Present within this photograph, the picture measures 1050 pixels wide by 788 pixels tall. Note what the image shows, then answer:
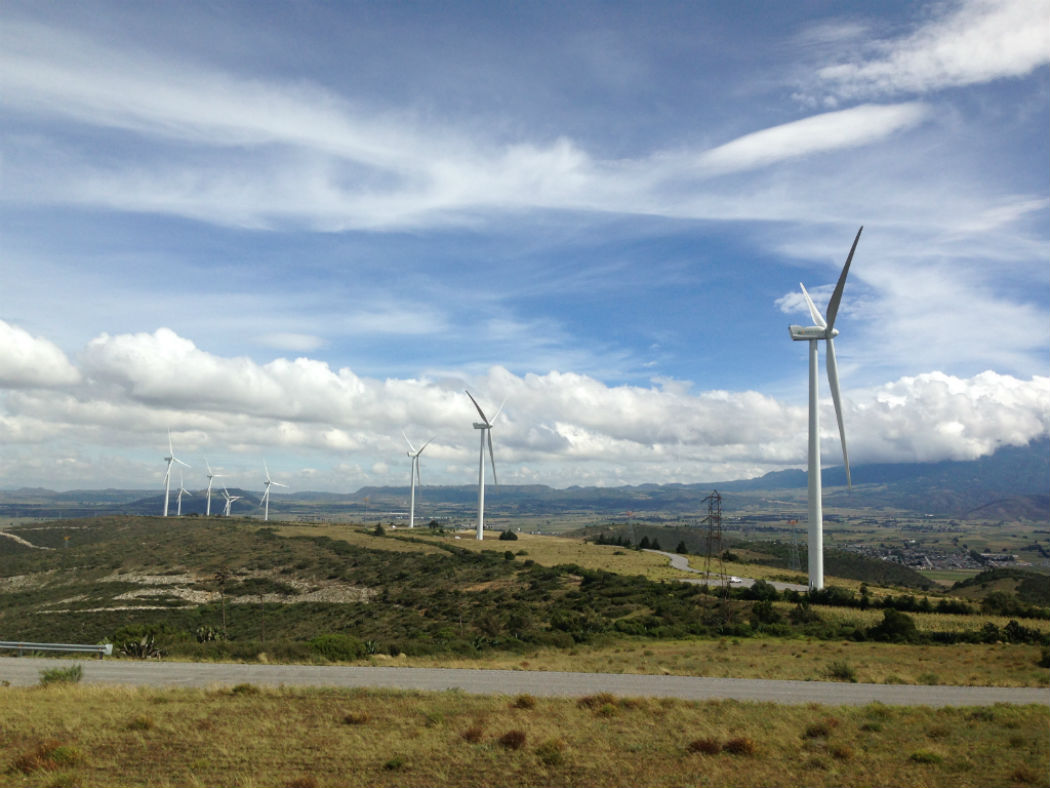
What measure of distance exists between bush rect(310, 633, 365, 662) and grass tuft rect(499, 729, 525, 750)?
21.1 m

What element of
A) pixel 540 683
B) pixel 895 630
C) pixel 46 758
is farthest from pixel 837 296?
pixel 46 758

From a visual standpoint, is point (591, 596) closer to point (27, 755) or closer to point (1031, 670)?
point (1031, 670)

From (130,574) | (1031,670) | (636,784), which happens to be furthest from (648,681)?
(130,574)

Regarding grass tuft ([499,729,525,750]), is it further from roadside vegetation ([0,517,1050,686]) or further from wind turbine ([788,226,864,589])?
wind turbine ([788,226,864,589])

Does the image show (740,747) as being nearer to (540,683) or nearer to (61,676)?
(540,683)

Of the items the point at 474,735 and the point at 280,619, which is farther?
the point at 280,619

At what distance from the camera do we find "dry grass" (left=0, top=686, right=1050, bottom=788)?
17438 millimetres

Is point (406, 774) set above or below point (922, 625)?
above

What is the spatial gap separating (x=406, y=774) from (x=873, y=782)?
442 inches

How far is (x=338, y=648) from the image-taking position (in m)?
39.7

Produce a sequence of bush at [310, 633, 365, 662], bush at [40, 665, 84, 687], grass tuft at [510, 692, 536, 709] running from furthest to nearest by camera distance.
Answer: bush at [310, 633, 365, 662] → bush at [40, 665, 84, 687] → grass tuft at [510, 692, 536, 709]

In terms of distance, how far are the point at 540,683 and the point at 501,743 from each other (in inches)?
435

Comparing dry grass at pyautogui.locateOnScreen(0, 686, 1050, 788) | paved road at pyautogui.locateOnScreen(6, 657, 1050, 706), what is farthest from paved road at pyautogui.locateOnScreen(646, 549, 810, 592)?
dry grass at pyautogui.locateOnScreen(0, 686, 1050, 788)

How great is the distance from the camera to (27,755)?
18391 millimetres
